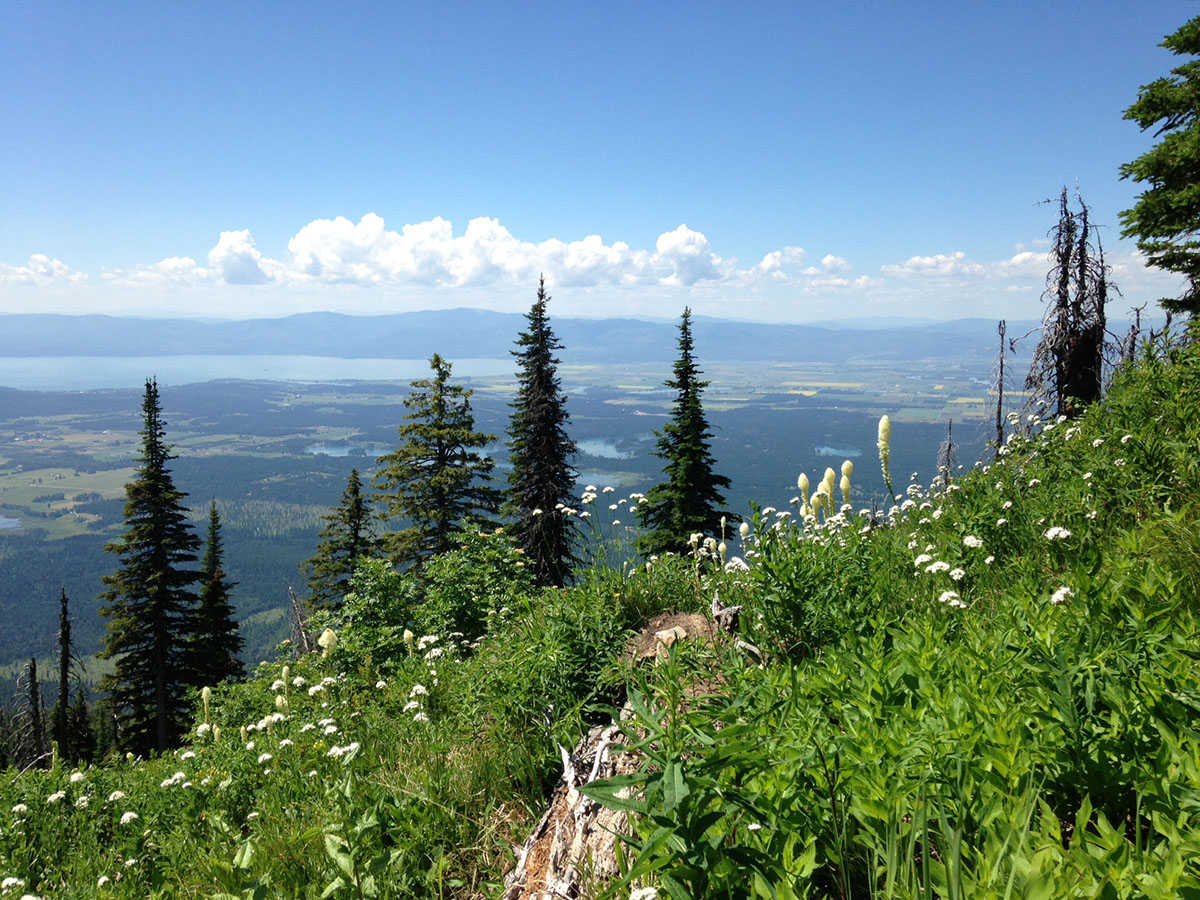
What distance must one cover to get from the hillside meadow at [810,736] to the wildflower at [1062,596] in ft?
0.06

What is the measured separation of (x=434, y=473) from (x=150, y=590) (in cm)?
1261

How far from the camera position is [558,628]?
3.62 meters

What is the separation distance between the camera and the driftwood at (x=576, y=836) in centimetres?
201

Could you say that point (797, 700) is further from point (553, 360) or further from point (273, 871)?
point (553, 360)

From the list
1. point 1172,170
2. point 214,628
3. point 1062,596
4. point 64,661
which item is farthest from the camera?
point 214,628

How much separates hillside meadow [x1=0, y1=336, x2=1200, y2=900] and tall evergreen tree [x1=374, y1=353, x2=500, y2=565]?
729 inches

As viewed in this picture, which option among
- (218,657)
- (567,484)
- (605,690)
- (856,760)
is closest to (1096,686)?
(856,760)

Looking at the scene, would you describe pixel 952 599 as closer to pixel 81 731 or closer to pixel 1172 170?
pixel 1172 170

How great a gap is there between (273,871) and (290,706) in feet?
12.9

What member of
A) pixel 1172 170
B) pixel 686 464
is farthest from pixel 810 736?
pixel 686 464

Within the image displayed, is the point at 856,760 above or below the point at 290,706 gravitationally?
above

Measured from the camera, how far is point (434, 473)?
25500mm

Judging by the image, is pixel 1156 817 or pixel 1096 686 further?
pixel 1096 686

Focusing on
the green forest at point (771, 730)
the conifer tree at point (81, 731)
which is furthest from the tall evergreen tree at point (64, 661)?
the green forest at point (771, 730)
